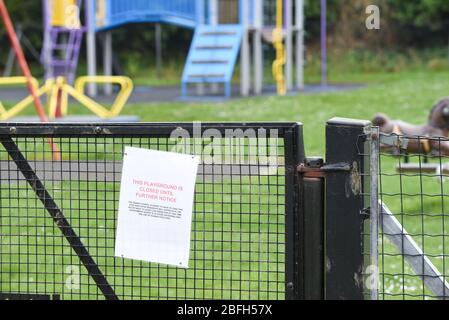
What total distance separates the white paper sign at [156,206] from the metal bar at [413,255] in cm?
68

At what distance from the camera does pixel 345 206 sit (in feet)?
9.22

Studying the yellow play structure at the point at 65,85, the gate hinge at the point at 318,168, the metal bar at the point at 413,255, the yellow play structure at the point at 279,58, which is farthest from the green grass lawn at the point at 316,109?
the gate hinge at the point at 318,168

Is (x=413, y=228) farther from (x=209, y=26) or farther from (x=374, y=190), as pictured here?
(x=209, y=26)

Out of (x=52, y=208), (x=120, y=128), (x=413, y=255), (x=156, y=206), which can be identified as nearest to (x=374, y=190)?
(x=413, y=255)

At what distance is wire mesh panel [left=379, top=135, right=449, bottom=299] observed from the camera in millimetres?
3010

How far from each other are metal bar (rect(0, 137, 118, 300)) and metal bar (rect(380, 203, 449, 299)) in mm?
1066

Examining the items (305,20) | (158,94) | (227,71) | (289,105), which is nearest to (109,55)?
(158,94)

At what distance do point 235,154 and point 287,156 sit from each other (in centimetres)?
32

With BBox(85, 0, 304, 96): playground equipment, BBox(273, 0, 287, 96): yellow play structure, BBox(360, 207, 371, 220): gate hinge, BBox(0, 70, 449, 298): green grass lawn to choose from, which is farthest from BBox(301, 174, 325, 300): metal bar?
BBox(273, 0, 287, 96): yellow play structure

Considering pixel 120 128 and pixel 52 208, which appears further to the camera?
pixel 52 208

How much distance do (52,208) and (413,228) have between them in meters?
3.82

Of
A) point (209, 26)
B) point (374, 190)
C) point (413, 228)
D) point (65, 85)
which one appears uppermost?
point (209, 26)

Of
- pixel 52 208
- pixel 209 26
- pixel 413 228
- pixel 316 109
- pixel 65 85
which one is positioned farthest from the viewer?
pixel 209 26
